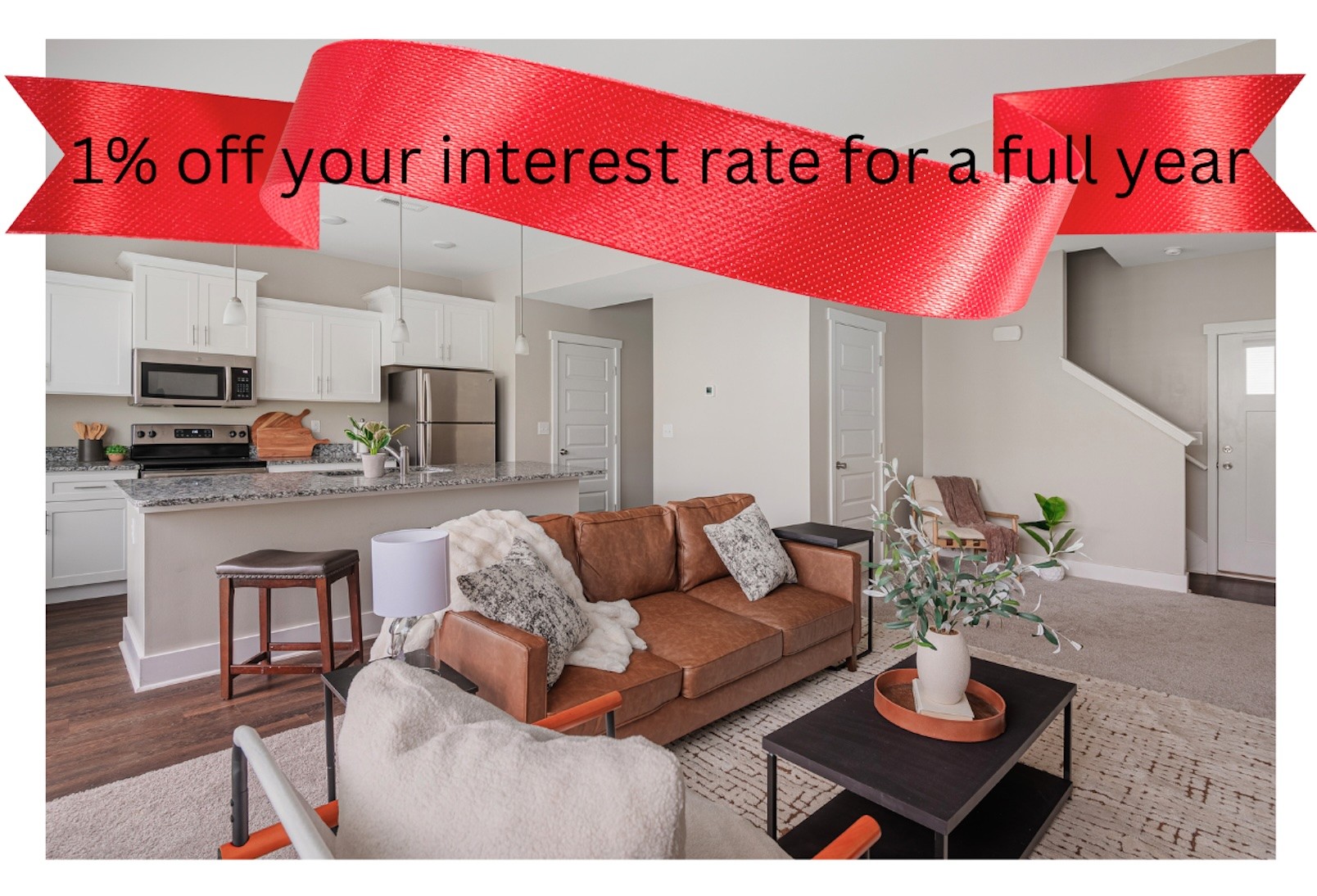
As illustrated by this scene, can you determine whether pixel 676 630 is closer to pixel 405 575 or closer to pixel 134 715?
pixel 405 575

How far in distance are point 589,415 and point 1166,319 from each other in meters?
4.89

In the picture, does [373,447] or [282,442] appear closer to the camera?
[373,447]

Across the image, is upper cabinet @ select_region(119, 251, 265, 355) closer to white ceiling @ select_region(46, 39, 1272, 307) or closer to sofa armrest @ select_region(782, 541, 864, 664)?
white ceiling @ select_region(46, 39, 1272, 307)

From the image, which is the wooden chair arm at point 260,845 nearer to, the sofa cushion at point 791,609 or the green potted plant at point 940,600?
the green potted plant at point 940,600

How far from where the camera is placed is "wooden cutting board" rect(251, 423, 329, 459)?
214 inches

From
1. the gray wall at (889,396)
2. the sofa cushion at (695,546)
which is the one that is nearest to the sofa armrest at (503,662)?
the sofa cushion at (695,546)

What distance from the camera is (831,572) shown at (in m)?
3.23

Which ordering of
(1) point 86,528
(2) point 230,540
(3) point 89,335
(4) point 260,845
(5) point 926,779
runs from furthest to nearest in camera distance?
(3) point 89,335 → (1) point 86,528 → (2) point 230,540 → (5) point 926,779 → (4) point 260,845

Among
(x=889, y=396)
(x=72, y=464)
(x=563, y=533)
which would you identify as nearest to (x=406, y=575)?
(x=563, y=533)

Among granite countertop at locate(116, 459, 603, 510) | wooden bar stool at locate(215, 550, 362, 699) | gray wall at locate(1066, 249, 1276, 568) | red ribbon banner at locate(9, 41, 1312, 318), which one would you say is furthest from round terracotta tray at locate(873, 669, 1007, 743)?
gray wall at locate(1066, 249, 1276, 568)

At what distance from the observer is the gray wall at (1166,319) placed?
502 cm

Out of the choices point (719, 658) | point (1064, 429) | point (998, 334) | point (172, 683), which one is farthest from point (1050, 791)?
point (998, 334)

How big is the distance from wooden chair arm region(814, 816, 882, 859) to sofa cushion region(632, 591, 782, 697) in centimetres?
114

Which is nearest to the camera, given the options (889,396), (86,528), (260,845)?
(260,845)
